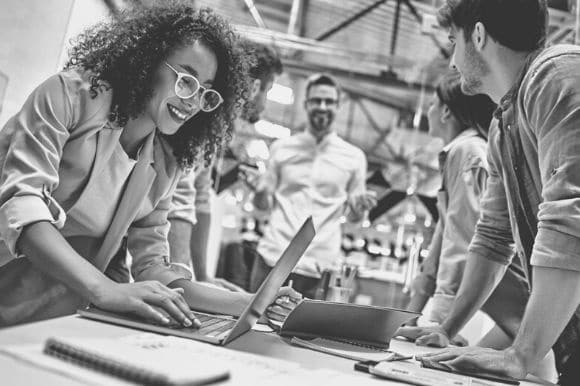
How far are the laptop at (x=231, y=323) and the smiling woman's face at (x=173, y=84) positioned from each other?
0.52 metres

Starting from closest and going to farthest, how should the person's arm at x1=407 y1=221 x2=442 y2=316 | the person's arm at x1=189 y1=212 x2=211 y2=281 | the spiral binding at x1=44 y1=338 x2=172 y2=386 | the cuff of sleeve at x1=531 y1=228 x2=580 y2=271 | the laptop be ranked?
1. the spiral binding at x1=44 y1=338 x2=172 y2=386
2. the laptop
3. the cuff of sleeve at x1=531 y1=228 x2=580 y2=271
4. the person's arm at x1=407 y1=221 x2=442 y2=316
5. the person's arm at x1=189 y1=212 x2=211 y2=281

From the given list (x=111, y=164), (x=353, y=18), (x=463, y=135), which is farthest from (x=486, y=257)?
(x=353, y=18)

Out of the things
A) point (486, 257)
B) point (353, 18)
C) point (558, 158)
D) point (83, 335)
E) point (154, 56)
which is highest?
point (353, 18)

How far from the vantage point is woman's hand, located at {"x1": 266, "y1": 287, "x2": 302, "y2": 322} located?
4.05ft

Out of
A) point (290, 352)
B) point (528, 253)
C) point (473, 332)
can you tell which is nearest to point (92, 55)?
point (290, 352)

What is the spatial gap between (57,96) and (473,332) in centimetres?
245

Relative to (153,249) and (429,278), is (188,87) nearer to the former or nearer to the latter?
(153,249)

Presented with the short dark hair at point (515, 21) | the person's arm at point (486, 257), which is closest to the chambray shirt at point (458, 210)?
the person's arm at point (486, 257)

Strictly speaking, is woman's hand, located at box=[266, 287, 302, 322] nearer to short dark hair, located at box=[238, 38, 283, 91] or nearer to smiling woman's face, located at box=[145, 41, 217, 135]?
smiling woman's face, located at box=[145, 41, 217, 135]

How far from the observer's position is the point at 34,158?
107cm

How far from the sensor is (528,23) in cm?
130

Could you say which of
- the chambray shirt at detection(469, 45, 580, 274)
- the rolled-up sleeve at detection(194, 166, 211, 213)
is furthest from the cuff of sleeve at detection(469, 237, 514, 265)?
the rolled-up sleeve at detection(194, 166, 211, 213)

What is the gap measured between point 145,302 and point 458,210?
140 cm

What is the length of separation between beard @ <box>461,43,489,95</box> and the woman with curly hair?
24.9 inches
